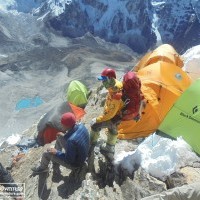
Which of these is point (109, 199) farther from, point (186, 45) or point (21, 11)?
point (21, 11)

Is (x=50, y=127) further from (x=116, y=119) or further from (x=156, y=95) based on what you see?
(x=116, y=119)

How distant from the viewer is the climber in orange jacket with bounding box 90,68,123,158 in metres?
10.1

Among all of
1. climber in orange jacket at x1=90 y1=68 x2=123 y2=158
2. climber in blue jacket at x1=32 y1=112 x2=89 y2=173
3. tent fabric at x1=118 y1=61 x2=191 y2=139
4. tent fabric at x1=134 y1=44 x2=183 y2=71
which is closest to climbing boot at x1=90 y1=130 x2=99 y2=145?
climber in orange jacket at x1=90 y1=68 x2=123 y2=158

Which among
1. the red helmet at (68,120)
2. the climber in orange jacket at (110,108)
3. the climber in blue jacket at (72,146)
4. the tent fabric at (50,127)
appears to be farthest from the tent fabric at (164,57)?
the red helmet at (68,120)

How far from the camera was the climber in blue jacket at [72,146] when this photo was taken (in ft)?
31.5

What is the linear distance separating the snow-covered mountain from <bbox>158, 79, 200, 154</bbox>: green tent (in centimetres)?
10962

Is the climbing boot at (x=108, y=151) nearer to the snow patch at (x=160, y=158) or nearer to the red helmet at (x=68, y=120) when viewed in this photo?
the snow patch at (x=160, y=158)

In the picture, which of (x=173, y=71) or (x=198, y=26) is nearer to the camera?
(x=173, y=71)

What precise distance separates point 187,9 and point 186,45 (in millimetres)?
13548

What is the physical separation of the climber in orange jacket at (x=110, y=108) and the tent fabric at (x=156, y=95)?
8.93 feet

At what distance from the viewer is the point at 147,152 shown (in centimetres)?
1019

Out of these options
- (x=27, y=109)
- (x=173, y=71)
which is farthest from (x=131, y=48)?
(x=173, y=71)

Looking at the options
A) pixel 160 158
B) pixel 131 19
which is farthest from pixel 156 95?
pixel 131 19

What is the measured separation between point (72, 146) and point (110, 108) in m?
1.12
